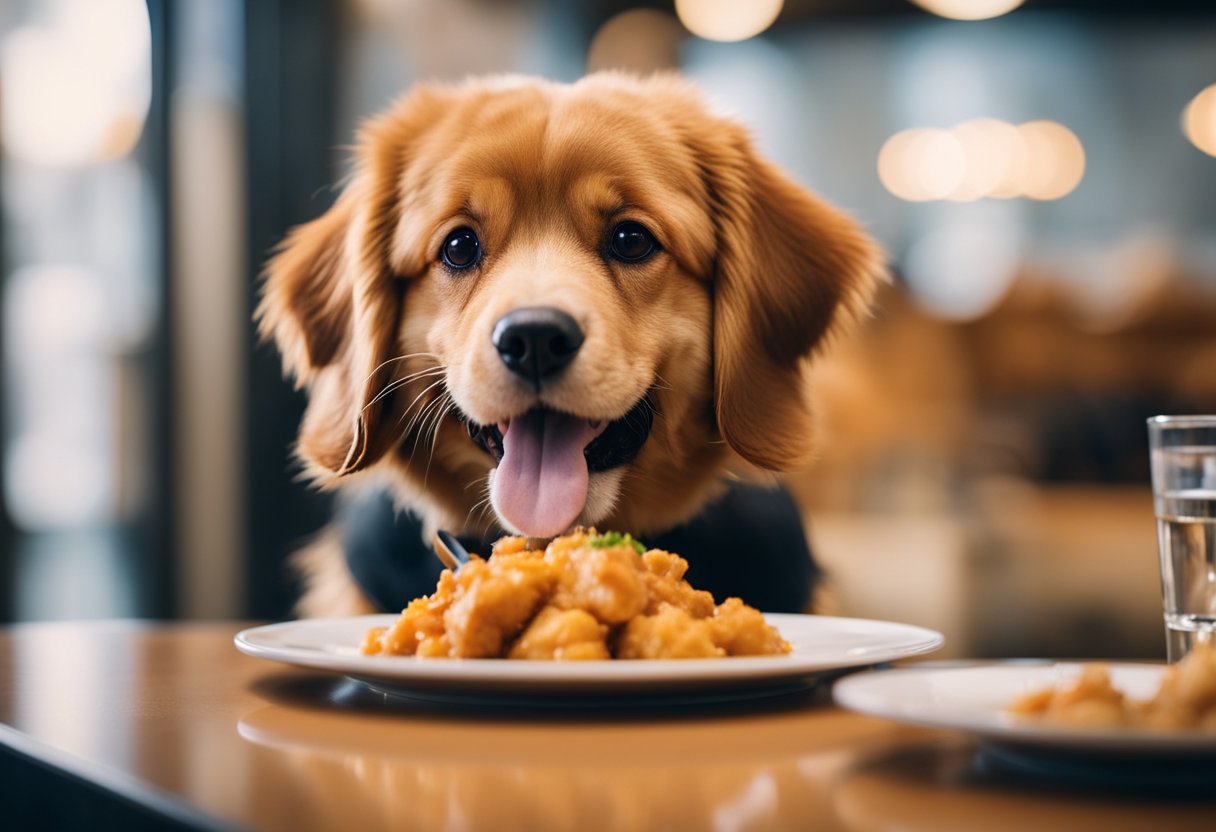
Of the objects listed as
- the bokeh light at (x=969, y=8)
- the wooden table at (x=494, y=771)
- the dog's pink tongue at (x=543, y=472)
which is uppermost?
the bokeh light at (x=969, y=8)

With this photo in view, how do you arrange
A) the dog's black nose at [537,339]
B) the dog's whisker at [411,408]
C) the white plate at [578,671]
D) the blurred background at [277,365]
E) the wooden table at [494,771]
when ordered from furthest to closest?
the blurred background at [277,365] < the dog's whisker at [411,408] < the dog's black nose at [537,339] < the white plate at [578,671] < the wooden table at [494,771]

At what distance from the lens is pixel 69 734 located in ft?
3.16

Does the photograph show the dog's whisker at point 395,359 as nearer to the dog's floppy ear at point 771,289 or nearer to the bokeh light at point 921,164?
the dog's floppy ear at point 771,289

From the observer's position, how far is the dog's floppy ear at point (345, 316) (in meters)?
1.90

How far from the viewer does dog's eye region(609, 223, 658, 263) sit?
1817mm

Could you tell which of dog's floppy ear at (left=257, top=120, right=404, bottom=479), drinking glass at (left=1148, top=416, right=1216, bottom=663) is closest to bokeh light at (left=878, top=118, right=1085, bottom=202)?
dog's floppy ear at (left=257, top=120, right=404, bottom=479)

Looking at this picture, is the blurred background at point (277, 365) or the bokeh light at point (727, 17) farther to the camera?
the bokeh light at point (727, 17)

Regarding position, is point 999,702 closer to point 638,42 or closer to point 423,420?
point 423,420

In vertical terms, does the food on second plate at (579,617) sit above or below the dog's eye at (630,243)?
below

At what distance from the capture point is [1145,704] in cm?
86

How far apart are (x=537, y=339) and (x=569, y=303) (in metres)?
0.06

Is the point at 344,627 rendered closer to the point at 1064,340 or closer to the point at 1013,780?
the point at 1013,780

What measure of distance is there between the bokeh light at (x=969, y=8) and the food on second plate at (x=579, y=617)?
668 centimetres

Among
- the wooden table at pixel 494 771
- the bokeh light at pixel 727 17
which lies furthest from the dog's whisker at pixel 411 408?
the bokeh light at pixel 727 17
